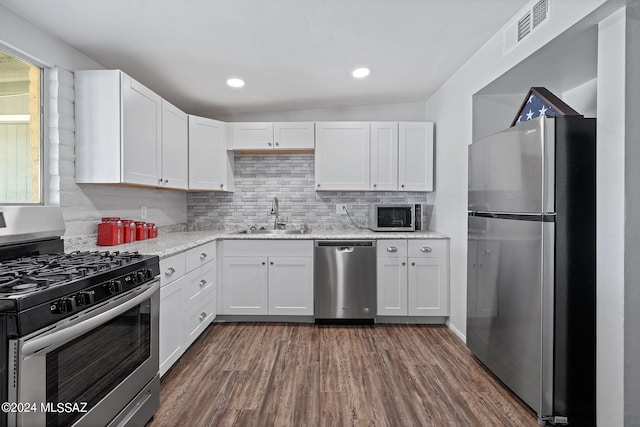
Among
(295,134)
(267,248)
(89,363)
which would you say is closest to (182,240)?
(267,248)

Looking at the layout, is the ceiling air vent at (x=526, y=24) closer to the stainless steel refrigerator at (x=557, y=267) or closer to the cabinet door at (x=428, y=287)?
the stainless steel refrigerator at (x=557, y=267)

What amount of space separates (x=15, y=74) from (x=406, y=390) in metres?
3.06

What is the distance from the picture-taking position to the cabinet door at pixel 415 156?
348cm

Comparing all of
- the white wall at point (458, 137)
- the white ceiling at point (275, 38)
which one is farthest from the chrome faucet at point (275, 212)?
the white wall at point (458, 137)

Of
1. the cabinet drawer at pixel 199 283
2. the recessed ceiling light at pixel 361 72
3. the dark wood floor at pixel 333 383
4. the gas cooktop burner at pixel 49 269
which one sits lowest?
the dark wood floor at pixel 333 383

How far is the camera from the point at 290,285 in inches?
126

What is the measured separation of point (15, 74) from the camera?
6.38 feet

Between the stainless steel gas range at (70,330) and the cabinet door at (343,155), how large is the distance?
2104 mm

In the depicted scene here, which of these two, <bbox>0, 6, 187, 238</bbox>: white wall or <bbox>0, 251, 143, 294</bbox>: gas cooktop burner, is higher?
<bbox>0, 6, 187, 238</bbox>: white wall

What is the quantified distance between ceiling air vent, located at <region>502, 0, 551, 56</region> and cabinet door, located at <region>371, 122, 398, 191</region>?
1.42 metres

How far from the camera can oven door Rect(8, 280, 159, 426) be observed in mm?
1036

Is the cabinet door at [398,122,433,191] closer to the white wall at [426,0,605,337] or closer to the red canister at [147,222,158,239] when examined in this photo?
the white wall at [426,0,605,337]

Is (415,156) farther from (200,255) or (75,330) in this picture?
(75,330)

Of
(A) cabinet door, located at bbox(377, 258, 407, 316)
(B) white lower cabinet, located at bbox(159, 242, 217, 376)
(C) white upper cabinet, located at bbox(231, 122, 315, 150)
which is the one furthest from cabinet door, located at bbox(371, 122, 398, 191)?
(B) white lower cabinet, located at bbox(159, 242, 217, 376)
